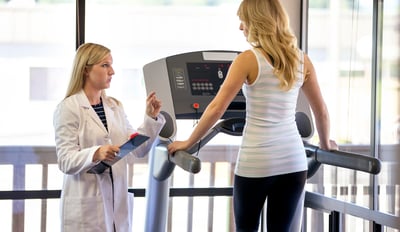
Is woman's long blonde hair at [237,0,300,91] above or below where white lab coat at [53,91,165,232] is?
above

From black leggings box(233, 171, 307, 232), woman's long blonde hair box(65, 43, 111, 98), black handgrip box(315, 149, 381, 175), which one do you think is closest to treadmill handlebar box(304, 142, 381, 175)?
black handgrip box(315, 149, 381, 175)

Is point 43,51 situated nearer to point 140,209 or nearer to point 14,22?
point 14,22

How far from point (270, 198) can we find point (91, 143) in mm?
800

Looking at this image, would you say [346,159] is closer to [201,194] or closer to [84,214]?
[84,214]

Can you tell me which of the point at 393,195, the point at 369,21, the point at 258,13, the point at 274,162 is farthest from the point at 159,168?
the point at 369,21

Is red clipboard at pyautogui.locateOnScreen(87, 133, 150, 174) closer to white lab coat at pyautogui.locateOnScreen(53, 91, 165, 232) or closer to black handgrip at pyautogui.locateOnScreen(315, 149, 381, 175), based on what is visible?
white lab coat at pyautogui.locateOnScreen(53, 91, 165, 232)

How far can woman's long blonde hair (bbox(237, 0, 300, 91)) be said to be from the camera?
95.0 inches

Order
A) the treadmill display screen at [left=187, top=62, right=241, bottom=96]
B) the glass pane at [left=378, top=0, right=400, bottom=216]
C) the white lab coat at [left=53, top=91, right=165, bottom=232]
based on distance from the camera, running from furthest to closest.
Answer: the glass pane at [left=378, top=0, right=400, bottom=216] < the treadmill display screen at [left=187, top=62, right=241, bottom=96] < the white lab coat at [left=53, top=91, right=165, bottom=232]

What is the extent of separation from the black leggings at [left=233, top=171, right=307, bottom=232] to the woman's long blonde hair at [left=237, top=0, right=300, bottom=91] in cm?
36

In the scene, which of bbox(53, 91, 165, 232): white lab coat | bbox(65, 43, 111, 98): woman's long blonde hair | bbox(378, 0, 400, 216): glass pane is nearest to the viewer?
bbox(53, 91, 165, 232): white lab coat

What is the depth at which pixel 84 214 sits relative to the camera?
2.71 meters

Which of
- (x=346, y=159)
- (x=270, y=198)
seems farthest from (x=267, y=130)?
(x=346, y=159)

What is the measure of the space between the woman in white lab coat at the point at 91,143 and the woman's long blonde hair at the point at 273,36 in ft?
2.04

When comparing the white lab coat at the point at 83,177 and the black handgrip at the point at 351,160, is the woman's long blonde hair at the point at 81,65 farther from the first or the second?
the black handgrip at the point at 351,160
